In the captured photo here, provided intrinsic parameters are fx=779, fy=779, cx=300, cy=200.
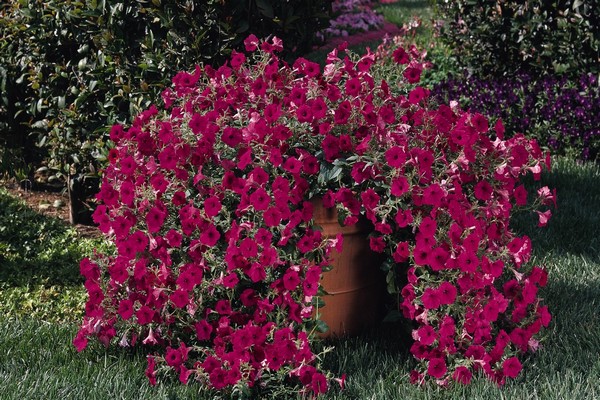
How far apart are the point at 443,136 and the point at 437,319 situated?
73 cm

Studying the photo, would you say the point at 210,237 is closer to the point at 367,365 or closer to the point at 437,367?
the point at 367,365

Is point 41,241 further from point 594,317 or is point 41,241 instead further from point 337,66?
point 594,317

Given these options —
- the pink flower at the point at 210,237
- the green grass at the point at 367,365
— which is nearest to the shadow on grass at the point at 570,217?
the green grass at the point at 367,365

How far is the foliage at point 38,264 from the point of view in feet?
12.8

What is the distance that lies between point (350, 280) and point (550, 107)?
3.66 m

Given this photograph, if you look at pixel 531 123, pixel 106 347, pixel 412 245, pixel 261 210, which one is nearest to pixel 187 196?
pixel 261 210

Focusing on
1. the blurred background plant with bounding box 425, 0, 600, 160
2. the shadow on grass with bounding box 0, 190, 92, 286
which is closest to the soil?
the shadow on grass with bounding box 0, 190, 92, 286

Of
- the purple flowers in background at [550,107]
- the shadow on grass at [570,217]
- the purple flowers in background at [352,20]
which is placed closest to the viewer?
the shadow on grass at [570,217]

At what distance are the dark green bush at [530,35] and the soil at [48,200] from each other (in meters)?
3.64

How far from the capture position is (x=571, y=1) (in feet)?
19.8

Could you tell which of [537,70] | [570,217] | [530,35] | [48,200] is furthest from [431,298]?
[537,70]

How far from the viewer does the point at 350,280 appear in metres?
3.13

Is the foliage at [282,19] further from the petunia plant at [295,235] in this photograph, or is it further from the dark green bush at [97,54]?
the petunia plant at [295,235]

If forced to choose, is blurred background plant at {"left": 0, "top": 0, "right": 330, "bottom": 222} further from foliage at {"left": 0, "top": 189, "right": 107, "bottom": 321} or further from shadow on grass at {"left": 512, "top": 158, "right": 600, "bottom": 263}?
shadow on grass at {"left": 512, "top": 158, "right": 600, "bottom": 263}
